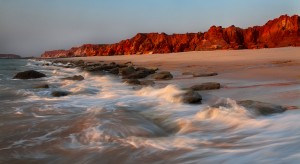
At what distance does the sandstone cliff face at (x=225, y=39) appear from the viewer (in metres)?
53.0

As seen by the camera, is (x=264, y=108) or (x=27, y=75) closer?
(x=264, y=108)

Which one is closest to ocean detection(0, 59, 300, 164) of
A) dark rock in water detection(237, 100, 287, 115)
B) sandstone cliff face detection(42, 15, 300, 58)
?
dark rock in water detection(237, 100, 287, 115)

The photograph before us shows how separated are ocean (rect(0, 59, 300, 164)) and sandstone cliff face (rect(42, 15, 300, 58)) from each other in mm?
46131

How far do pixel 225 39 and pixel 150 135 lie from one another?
199ft

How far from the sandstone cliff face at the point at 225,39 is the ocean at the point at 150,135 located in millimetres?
46131

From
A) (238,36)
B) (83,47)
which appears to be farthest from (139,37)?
(83,47)

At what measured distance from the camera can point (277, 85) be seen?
20.2 ft

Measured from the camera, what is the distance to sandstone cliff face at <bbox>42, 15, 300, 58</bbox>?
174 feet

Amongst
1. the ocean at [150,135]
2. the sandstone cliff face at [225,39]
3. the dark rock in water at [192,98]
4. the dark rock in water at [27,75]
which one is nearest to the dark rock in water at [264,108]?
the ocean at [150,135]

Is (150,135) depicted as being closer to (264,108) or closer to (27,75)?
(264,108)

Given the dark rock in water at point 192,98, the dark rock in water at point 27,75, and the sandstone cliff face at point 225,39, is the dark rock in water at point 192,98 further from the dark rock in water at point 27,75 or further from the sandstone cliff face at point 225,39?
the sandstone cliff face at point 225,39

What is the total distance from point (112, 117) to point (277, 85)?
11.4 ft

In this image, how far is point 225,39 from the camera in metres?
61.7

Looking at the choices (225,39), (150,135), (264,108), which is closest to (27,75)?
(150,135)
